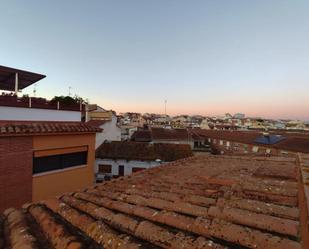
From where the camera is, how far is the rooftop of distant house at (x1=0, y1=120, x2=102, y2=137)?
7.52 metres

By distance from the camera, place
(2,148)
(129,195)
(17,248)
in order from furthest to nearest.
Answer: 1. (2,148)
2. (129,195)
3. (17,248)

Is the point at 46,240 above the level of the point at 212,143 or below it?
above

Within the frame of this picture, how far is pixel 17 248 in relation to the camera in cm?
224

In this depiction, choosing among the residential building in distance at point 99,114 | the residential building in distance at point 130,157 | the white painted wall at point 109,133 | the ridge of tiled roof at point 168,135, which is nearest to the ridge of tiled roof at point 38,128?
the residential building in distance at point 130,157

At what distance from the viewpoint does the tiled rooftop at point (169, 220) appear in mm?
2051

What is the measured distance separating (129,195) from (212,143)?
52.4m

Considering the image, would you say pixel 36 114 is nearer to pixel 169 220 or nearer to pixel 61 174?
pixel 61 174

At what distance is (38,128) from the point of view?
8.38 metres

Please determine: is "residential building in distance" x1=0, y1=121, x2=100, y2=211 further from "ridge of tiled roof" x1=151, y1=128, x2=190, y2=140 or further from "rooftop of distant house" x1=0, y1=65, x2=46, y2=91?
"ridge of tiled roof" x1=151, y1=128, x2=190, y2=140

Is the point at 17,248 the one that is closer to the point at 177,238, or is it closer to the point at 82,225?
the point at 82,225

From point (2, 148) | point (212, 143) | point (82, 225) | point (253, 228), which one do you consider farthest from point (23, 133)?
point (212, 143)

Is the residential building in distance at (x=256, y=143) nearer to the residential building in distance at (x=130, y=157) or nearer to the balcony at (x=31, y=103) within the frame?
the residential building in distance at (x=130, y=157)

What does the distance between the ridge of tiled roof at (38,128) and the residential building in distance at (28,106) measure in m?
0.21

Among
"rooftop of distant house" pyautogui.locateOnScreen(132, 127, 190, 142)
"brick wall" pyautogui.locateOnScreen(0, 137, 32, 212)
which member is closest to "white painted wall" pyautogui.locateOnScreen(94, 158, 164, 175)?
"rooftop of distant house" pyautogui.locateOnScreen(132, 127, 190, 142)
